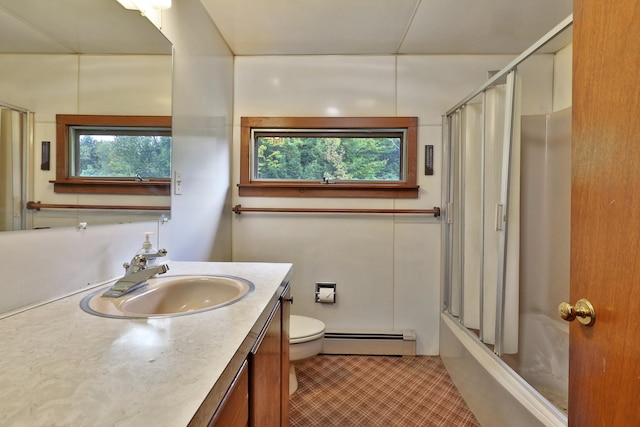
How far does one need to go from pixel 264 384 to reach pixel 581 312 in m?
0.81

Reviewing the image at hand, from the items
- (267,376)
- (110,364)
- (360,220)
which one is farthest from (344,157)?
(110,364)

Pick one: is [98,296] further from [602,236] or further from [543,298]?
[543,298]

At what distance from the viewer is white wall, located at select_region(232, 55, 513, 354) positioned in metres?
2.14

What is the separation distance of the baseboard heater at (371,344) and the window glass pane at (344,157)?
1.12m

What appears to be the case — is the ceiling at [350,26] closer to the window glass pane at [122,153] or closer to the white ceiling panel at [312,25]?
the white ceiling panel at [312,25]

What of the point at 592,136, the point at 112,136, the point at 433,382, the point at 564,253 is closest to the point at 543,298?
the point at 564,253

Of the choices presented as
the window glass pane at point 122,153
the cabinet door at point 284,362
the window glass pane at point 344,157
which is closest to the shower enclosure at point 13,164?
the window glass pane at point 122,153

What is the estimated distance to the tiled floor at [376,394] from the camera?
153cm

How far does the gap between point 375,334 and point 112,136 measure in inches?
75.9

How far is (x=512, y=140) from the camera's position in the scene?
4.64 feet

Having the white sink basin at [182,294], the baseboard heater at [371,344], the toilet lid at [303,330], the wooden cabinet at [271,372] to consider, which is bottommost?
the baseboard heater at [371,344]

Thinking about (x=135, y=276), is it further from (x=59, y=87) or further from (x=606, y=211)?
(x=606, y=211)

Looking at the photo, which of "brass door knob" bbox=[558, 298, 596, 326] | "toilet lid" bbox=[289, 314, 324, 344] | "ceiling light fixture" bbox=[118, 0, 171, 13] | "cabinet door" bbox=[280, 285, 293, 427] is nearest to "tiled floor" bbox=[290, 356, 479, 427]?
"toilet lid" bbox=[289, 314, 324, 344]

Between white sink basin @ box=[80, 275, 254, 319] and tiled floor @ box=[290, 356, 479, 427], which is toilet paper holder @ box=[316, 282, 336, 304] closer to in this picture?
tiled floor @ box=[290, 356, 479, 427]
